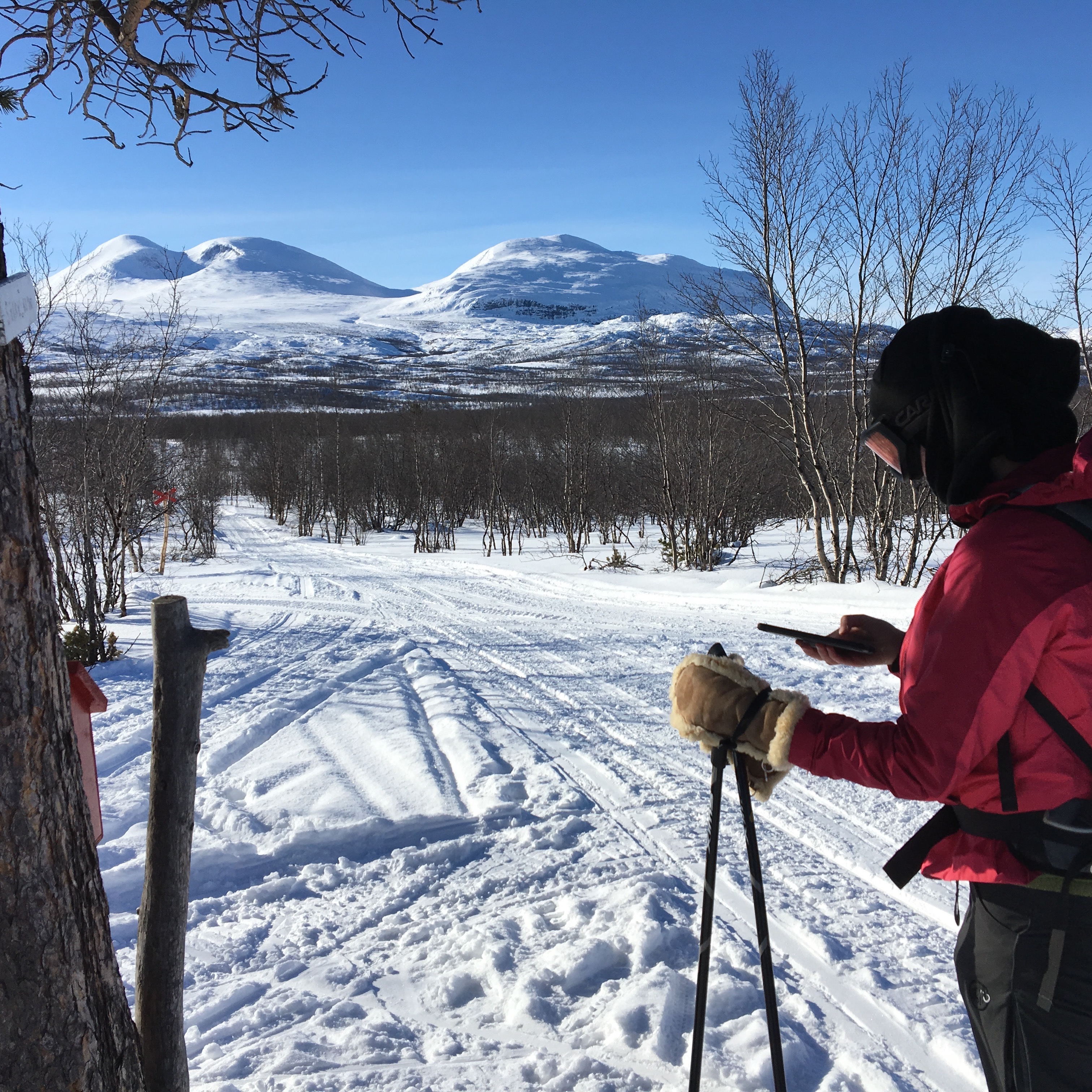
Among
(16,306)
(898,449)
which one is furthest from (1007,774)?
(16,306)

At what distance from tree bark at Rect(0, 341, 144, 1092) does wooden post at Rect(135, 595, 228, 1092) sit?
56 centimetres

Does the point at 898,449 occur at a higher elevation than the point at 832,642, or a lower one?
higher

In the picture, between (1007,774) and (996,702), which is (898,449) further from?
(1007,774)

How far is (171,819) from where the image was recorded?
2.21 m

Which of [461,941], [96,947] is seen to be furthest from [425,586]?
[96,947]

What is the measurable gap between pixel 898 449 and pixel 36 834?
1898 mm

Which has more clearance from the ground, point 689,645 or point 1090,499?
point 1090,499

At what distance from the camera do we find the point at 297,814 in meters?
4.48

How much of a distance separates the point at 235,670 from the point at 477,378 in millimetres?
132469

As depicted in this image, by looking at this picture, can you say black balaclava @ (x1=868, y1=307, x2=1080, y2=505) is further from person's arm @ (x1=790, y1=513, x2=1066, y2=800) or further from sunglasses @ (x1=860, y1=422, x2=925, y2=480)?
person's arm @ (x1=790, y1=513, x2=1066, y2=800)

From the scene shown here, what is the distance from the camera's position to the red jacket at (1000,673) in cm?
124

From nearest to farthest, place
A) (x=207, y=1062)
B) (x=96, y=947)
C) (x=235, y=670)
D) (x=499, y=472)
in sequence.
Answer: (x=96, y=947) < (x=207, y=1062) < (x=235, y=670) < (x=499, y=472)

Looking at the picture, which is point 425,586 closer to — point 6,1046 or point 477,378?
point 6,1046

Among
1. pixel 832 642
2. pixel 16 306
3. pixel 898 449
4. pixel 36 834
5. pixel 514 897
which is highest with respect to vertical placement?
pixel 16 306
